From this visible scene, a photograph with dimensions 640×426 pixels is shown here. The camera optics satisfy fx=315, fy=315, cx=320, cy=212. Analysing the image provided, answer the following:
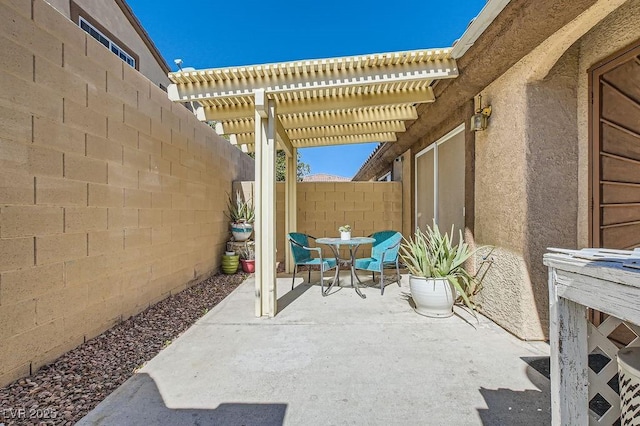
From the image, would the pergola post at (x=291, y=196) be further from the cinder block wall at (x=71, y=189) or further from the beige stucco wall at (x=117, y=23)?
the beige stucco wall at (x=117, y=23)

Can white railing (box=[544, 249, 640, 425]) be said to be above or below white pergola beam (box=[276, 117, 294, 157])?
below

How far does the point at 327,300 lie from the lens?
176 inches

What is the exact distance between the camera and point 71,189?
107 inches

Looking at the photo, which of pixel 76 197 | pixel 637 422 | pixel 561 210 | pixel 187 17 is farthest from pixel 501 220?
pixel 187 17

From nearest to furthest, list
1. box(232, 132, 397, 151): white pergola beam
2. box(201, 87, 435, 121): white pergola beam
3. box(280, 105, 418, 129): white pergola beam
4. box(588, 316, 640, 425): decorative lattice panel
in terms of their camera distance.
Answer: box(588, 316, 640, 425): decorative lattice panel
box(201, 87, 435, 121): white pergola beam
box(280, 105, 418, 129): white pergola beam
box(232, 132, 397, 151): white pergola beam

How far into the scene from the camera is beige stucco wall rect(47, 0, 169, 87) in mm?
6995

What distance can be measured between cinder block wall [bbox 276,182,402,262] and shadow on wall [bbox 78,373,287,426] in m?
5.39

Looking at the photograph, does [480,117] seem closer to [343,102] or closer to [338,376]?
[343,102]

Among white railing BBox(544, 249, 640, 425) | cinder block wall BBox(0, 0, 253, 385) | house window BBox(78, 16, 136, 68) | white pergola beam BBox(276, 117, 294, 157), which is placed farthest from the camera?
house window BBox(78, 16, 136, 68)

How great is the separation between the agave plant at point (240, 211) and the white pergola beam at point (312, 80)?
3.35 meters

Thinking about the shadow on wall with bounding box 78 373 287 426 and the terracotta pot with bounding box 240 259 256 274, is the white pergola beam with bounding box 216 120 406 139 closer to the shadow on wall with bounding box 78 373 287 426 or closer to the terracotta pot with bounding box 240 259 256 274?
the terracotta pot with bounding box 240 259 256 274

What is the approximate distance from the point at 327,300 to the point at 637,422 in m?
3.51

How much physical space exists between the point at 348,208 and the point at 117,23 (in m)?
7.83

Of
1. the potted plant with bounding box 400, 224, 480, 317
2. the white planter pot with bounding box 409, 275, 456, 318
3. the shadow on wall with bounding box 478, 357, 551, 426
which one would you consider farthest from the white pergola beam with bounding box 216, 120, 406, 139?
the shadow on wall with bounding box 478, 357, 551, 426
